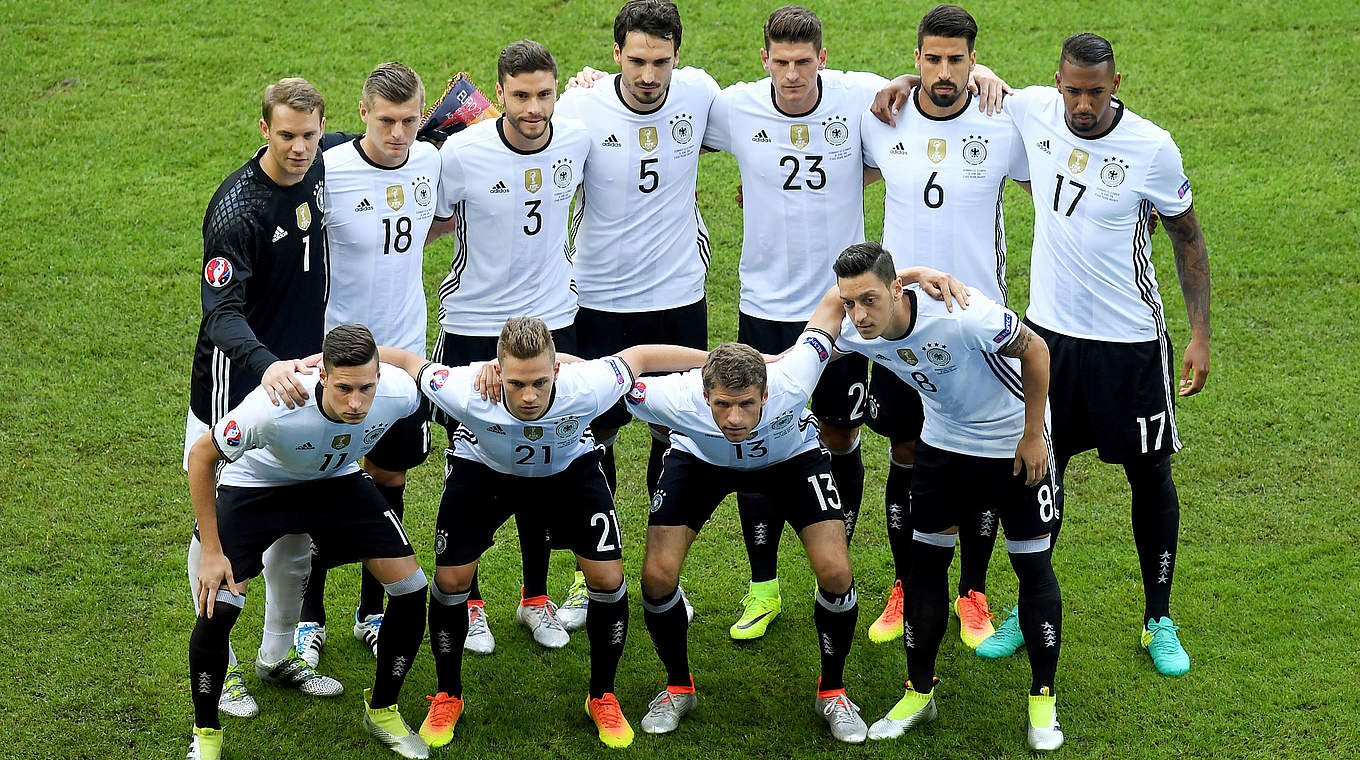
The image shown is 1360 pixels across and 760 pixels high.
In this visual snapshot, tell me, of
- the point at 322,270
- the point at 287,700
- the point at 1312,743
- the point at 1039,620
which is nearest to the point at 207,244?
the point at 322,270

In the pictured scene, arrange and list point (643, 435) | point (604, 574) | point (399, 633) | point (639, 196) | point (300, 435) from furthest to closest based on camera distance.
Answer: point (643, 435) → point (639, 196) → point (604, 574) → point (399, 633) → point (300, 435)

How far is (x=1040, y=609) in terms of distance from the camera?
21.5ft

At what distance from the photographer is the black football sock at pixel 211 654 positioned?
6.21 meters

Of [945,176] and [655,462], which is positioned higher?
[945,176]

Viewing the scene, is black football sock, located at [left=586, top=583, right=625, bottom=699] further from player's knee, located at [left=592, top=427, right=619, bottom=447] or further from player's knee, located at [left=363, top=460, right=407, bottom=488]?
player's knee, located at [left=363, top=460, right=407, bottom=488]

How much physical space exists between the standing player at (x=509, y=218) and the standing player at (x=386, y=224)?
0.20 meters

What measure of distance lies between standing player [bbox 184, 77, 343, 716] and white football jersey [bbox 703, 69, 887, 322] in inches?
87.6

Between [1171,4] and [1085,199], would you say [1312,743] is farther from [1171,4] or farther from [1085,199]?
[1171,4]

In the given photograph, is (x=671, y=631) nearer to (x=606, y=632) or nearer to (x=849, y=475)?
(x=606, y=632)

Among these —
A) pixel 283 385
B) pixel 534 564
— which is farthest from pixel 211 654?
pixel 534 564

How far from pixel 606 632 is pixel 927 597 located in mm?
1523

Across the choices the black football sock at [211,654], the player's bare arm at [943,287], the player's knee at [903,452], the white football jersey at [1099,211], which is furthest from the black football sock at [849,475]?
the black football sock at [211,654]

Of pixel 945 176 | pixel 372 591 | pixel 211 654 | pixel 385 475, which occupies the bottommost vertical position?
pixel 372 591

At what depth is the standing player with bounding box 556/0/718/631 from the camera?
7.49m
